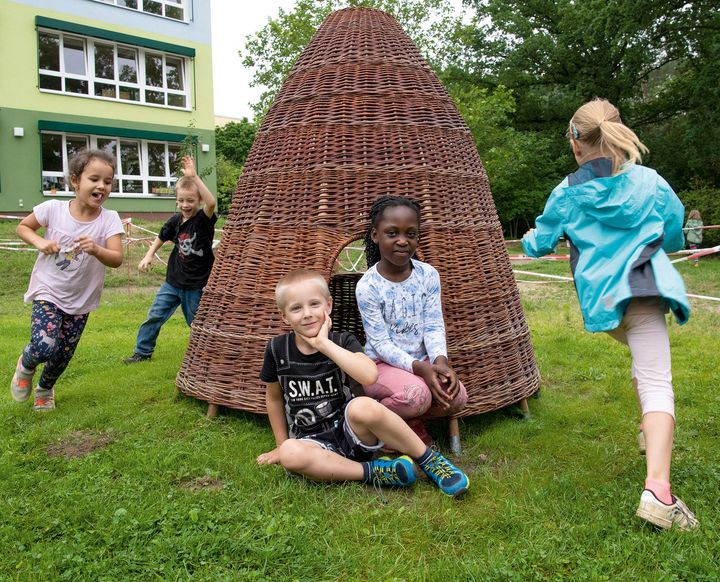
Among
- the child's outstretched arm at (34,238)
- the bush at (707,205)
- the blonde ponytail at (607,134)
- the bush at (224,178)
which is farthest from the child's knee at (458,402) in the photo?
the bush at (224,178)

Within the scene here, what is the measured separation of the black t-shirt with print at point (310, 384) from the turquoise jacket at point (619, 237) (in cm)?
120

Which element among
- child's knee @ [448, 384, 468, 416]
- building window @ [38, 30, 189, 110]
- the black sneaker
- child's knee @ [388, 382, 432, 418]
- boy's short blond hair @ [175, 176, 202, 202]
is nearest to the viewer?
child's knee @ [388, 382, 432, 418]

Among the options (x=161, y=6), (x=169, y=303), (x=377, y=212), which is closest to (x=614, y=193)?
(x=377, y=212)

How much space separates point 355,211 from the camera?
3.81 m

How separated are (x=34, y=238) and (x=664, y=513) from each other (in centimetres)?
373

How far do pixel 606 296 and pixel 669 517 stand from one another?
0.92 metres

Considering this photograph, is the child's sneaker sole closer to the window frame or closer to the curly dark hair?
the curly dark hair

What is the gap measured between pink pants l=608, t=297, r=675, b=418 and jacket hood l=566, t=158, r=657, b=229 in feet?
1.23

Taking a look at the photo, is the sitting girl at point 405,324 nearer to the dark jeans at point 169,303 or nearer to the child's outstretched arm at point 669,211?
the child's outstretched arm at point 669,211

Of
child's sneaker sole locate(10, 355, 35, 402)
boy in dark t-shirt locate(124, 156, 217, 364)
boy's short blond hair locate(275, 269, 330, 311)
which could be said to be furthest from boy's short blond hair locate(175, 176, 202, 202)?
boy's short blond hair locate(275, 269, 330, 311)

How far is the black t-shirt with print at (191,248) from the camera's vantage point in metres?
5.43

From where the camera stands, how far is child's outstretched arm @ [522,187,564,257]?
10.0ft

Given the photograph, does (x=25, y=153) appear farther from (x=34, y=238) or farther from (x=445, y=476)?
(x=445, y=476)

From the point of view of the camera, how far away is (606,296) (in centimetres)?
280
